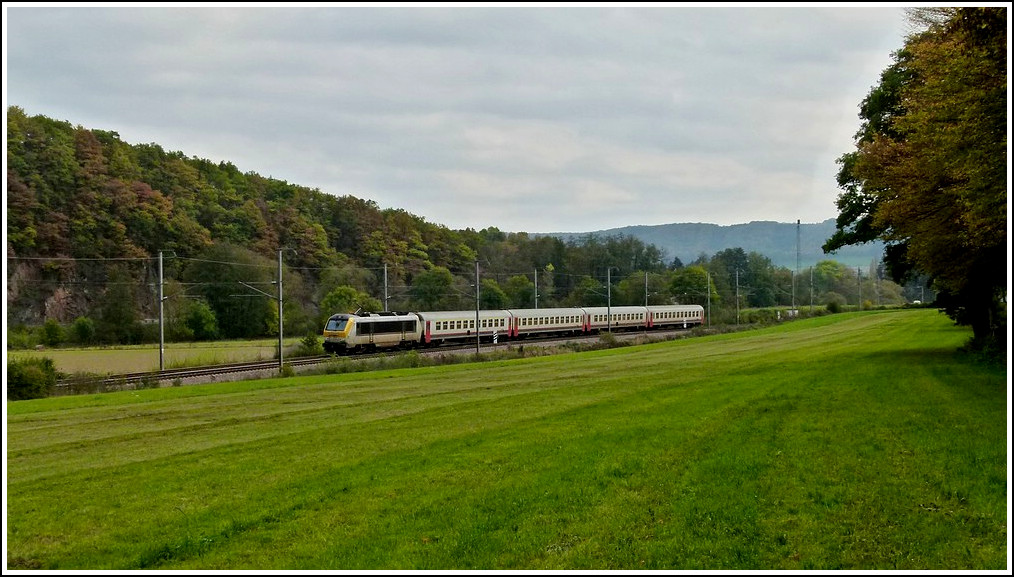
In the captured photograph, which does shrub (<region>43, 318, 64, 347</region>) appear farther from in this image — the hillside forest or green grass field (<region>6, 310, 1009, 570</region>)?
green grass field (<region>6, 310, 1009, 570</region>)

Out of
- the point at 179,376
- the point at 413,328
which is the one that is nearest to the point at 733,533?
the point at 179,376

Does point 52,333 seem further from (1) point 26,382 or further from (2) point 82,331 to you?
(1) point 26,382

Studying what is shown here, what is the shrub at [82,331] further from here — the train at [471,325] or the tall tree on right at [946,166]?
the tall tree on right at [946,166]

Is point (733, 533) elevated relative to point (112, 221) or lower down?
lower down


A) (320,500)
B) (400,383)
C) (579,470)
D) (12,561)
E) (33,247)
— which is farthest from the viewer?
(33,247)

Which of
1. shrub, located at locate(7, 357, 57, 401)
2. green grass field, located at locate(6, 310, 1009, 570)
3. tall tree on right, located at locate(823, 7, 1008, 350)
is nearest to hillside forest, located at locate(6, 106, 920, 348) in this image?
shrub, located at locate(7, 357, 57, 401)

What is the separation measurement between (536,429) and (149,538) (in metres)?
6.90

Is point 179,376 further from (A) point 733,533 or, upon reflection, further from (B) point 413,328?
(A) point 733,533

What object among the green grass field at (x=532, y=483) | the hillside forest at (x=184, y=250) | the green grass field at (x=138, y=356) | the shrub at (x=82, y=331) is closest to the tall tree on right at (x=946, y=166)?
the green grass field at (x=532, y=483)

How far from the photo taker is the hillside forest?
4494cm

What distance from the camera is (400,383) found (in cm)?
2467

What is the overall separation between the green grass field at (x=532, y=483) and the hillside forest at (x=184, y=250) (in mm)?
22413

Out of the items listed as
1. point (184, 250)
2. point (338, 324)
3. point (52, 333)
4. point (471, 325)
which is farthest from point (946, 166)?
point (184, 250)

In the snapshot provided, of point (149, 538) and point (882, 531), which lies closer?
point (882, 531)
